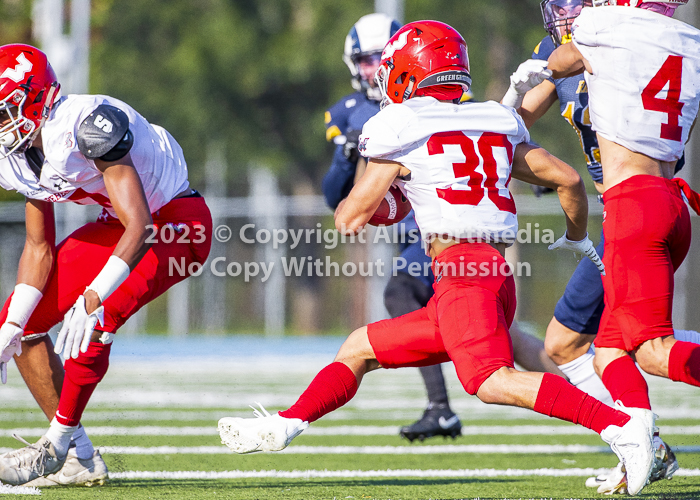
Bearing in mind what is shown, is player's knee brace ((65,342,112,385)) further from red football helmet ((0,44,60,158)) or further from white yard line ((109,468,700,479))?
red football helmet ((0,44,60,158))

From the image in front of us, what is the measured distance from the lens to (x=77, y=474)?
3326 mm

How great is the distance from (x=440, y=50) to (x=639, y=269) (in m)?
0.90

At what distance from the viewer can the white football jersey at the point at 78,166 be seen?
316 centimetres

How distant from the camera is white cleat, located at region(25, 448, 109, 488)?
332cm

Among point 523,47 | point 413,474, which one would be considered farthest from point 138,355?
point 523,47

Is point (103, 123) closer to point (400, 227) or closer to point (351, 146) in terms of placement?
point (351, 146)

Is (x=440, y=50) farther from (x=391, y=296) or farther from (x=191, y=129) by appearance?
(x=191, y=129)

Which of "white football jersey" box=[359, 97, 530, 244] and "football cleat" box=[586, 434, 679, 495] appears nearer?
"white football jersey" box=[359, 97, 530, 244]

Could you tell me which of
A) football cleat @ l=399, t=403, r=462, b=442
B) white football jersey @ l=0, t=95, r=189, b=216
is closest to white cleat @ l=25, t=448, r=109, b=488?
white football jersey @ l=0, t=95, r=189, b=216

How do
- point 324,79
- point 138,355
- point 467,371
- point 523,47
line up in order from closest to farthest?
point 467,371, point 138,355, point 523,47, point 324,79

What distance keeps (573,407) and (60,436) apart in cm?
181

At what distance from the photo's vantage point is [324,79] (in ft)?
56.3

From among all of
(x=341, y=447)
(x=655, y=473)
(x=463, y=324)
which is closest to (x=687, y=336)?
(x=655, y=473)

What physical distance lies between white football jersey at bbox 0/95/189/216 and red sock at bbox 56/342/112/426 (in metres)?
0.57
